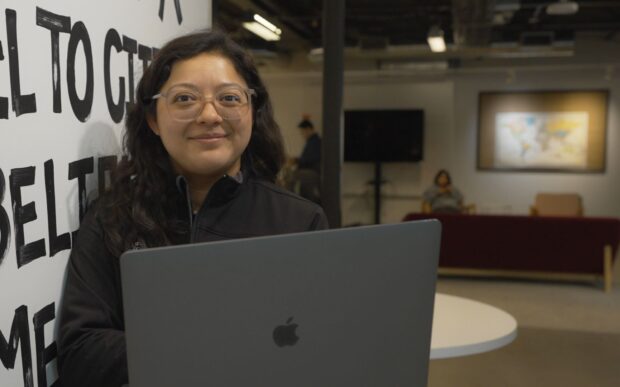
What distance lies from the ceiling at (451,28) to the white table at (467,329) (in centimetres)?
460

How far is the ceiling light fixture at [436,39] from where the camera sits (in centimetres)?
742

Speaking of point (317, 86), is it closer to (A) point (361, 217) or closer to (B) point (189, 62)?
(A) point (361, 217)

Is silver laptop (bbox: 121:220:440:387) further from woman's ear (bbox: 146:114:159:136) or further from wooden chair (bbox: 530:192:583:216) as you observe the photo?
wooden chair (bbox: 530:192:583:216)

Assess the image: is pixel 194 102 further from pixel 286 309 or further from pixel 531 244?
pixel 531 244

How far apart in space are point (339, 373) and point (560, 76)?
973 centimetres

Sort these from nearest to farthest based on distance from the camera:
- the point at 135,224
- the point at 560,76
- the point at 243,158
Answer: the point at 135,224 → the point at 243,158 → the point at 560,76

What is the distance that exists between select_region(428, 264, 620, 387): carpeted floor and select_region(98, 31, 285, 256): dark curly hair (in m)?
2.74

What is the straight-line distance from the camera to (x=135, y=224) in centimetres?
116

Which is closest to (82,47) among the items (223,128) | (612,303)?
(223,128)

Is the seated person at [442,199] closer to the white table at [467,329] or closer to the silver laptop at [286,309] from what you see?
the white table at [467,329]

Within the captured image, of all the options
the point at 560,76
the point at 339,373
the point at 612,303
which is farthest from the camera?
the point at 560,76

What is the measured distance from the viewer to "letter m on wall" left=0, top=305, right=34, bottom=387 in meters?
0.98

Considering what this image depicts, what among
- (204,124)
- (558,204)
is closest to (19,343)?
(204,124)

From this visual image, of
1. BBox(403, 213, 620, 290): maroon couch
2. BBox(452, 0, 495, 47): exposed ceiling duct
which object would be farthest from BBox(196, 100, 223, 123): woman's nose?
BBox(452, 0, 495, 47): exposed ceiling duct
